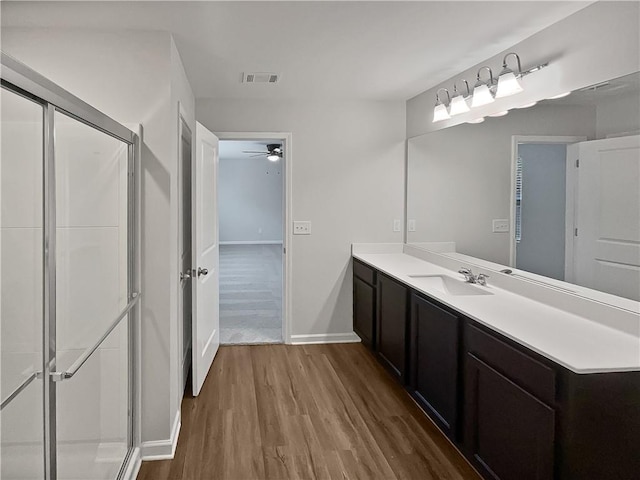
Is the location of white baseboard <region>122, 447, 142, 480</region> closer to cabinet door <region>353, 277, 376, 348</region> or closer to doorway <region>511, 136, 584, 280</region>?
cabinet door <region>353, 277, 376, 348</region>

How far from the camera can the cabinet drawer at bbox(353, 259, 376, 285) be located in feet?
14.0

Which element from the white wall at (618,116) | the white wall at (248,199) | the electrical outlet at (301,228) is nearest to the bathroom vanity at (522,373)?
the white wall at (618,116)

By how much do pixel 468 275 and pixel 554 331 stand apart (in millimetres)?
1294

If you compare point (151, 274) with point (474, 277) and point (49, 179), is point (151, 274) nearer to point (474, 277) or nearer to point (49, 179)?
point (49, 179)

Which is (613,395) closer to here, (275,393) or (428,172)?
(275,393)

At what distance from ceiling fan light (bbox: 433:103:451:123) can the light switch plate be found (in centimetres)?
96

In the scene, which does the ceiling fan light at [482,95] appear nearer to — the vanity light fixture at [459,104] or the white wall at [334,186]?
the vanity light fixture at [459,104]

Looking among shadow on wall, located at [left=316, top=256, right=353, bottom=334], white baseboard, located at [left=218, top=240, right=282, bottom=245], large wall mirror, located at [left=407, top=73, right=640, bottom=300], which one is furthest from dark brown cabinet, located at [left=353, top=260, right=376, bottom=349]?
white baseboard, located at [left=218, top=240, right=282, bottom=245]

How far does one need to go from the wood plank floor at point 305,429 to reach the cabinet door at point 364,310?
0.25 metres

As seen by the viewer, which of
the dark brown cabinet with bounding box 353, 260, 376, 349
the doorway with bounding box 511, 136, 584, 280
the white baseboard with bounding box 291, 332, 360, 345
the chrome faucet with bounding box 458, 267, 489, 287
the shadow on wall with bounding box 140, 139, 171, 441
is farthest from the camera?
the white baseboard with bounding box 291, 332, 360, 345

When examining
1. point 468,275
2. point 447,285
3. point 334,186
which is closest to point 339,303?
point 334,186

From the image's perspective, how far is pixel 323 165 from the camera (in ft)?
16.0

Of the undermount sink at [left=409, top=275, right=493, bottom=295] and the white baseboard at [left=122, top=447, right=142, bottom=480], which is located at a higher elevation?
the undermount sink at [left=409, top=275, right=493, bottom=295]

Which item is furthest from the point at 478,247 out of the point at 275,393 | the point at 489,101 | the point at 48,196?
the point at 48,196
